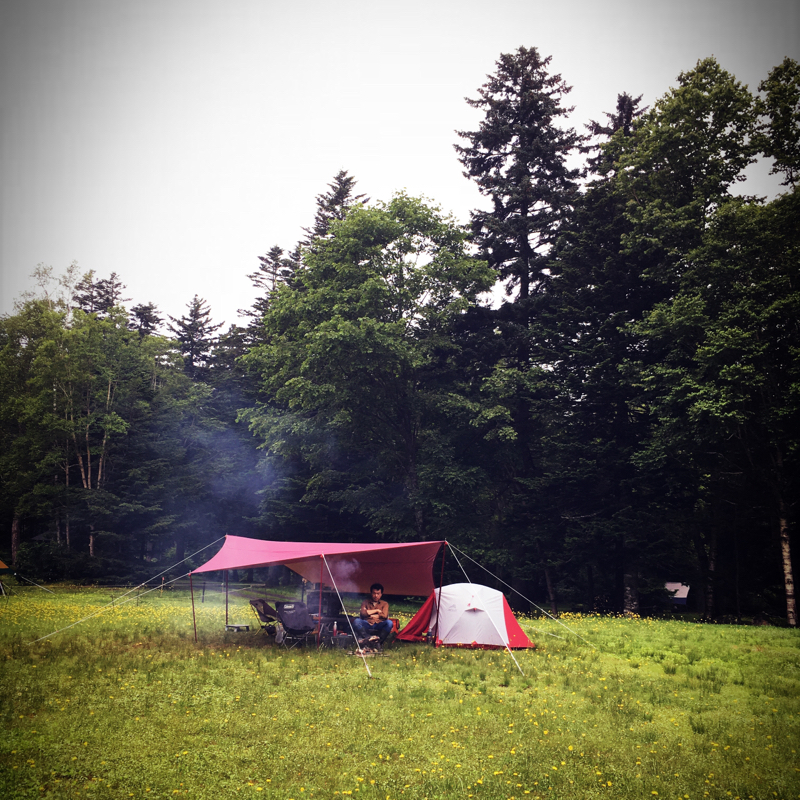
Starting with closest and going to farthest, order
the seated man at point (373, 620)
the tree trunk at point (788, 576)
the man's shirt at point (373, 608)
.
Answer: the seated man at point (373, 620) < the man's shirt at point (373, 608) < the tree trunk at point (788, 576)

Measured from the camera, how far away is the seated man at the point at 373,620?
12.8 metres

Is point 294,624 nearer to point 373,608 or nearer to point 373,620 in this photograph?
point 373,620

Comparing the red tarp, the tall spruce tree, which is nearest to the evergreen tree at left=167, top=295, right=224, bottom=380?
the tall spruce tree

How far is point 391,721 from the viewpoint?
293 inches

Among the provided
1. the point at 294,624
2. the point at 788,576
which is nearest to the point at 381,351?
the point at 294,624

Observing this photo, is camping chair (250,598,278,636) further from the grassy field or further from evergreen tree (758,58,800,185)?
evergreen tree (758,58,800,185)

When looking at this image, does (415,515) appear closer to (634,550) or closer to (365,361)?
(365,361)

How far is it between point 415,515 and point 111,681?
16.1 meters

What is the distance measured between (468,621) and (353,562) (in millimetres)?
3033

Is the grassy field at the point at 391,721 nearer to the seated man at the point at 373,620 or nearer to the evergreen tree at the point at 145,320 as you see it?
the seated man at the point at 373,620

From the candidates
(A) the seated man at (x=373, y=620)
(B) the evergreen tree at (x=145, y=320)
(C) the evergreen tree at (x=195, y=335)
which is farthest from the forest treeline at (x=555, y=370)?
(B) the evergreen tree at (x=145, y=320)

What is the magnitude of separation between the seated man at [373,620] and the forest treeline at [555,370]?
9.21 metres

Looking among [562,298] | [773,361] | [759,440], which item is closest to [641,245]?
[562,298]

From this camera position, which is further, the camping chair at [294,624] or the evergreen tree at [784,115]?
the evergreen tree at [784,115]
